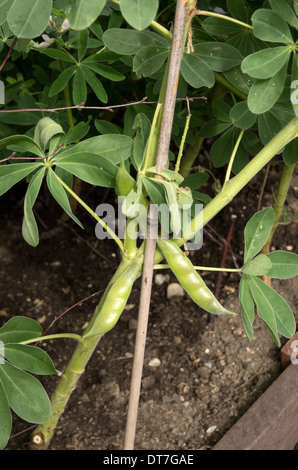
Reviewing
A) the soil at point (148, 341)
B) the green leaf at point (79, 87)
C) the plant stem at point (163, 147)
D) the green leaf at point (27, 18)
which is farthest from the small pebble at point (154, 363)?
the green leaf at point (27, 18)

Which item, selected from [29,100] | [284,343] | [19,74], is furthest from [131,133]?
[284,343]

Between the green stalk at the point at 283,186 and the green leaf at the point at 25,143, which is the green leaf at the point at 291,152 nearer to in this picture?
the green stalk at the point at 283,186

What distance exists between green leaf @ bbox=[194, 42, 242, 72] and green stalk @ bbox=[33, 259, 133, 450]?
343 mm

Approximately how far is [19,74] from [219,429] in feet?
3.22

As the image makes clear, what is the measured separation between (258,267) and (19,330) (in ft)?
1.38

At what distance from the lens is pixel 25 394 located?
1.03 metres

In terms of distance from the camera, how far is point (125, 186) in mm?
877

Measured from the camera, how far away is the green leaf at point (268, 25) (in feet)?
2.90

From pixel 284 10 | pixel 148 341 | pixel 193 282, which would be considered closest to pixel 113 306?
pixel 193 282

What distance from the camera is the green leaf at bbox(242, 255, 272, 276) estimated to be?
98cm

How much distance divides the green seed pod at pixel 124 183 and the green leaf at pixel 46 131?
0.12m

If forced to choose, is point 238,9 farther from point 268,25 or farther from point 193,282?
point 193,282

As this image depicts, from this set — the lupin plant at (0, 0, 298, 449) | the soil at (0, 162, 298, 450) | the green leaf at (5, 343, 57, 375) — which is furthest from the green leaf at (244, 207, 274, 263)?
the soil at (0, 162, 298, 450)

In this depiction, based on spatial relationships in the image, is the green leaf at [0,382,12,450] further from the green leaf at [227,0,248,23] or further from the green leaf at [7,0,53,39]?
the green leaf at [227,0,248,23]
